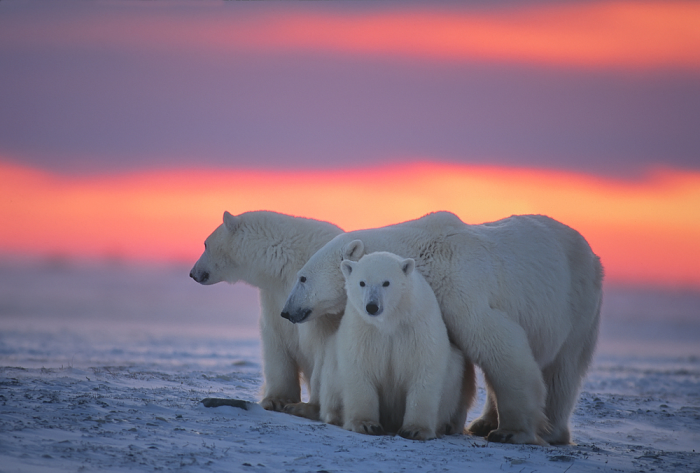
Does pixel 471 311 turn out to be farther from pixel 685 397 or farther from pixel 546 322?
pixel 685 397

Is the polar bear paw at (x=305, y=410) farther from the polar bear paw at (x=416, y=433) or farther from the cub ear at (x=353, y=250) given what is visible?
the cub ear at (x=353, y=250)

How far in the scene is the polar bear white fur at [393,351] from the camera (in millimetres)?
5816

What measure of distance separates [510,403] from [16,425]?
3979mm

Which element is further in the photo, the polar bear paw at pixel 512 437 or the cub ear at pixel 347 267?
the polar bear paw at pixel 512 437

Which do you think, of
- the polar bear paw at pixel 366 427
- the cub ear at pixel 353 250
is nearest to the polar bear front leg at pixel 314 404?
the polar bear paw at pixel 366 427

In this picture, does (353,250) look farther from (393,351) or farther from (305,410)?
(305,410)

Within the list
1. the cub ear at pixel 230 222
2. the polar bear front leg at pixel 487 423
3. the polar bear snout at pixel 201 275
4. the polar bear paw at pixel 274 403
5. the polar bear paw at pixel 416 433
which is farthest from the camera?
the polar bear snout at pixel 201 275

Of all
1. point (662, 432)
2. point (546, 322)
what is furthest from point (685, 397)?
point (546, 322)

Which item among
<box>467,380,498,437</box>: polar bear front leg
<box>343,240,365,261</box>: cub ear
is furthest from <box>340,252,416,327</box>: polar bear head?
<box>467,380,498,437</box>: polar bear front leg

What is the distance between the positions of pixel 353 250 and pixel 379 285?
87 centimetres

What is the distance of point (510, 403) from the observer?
636 cm

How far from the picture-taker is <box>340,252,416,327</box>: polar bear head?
5645 millimetres

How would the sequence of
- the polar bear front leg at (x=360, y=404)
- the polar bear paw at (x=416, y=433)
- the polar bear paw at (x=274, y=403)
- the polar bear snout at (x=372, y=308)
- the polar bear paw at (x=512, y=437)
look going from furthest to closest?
the polar bear paw at (x=274, y=403) < the polar bear paw at (x=512, y=437) < the polar bear front leg at (x=360, y=404) < the polar bear paw at (x=416, y=433) < the polar bear snout at (x=372, y=308)

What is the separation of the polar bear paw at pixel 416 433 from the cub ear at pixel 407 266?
4.13 feet
